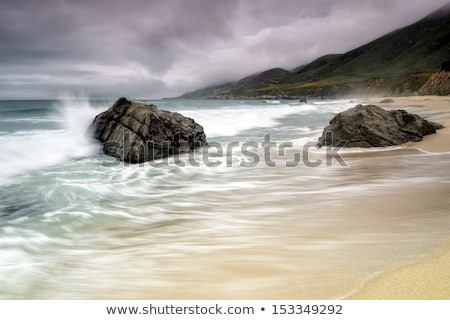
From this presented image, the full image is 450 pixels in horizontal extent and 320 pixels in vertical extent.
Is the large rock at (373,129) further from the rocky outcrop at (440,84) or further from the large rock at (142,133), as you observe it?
the rocky outcrop at (440,84)

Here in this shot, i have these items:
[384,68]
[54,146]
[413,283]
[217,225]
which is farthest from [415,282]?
[384,68]

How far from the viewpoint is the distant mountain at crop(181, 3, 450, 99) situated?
6197cm

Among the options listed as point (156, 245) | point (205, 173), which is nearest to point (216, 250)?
point (156, 245)

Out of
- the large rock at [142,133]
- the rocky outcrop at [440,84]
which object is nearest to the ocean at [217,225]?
the large rock at [142,133]

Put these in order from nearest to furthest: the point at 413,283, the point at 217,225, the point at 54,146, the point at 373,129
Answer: the point at 413,283
the point at 217,225
the point at 373,129
the point at 54,146

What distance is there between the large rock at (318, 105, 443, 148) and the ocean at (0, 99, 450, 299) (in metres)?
1.30

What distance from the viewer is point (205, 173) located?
5902 mm

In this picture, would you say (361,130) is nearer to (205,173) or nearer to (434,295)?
(205,173)

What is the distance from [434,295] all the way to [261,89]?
11294cm

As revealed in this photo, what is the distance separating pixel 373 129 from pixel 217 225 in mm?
5681

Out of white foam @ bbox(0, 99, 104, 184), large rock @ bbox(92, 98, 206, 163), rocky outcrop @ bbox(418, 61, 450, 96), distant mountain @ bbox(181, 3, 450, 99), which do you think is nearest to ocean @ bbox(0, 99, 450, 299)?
white foam @ bbox(0, 99, 104, 184)

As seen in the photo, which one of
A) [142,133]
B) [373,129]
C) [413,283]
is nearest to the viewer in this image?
[413,283]

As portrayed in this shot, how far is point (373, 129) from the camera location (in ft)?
25.5

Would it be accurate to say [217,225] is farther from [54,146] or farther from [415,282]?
[54,146]
